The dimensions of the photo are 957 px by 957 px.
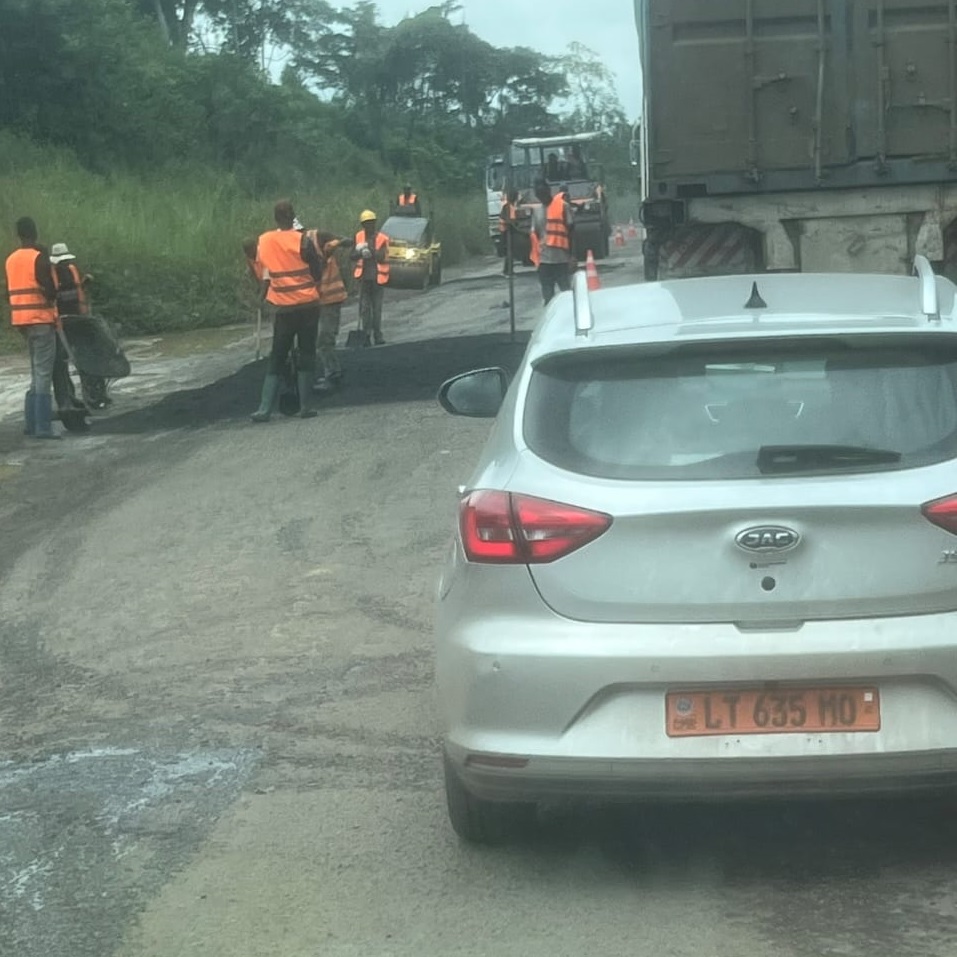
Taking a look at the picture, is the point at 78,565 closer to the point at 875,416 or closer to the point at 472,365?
the point at 875,416

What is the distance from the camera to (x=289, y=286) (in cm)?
1519

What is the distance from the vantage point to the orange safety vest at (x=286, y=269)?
49.8 ft

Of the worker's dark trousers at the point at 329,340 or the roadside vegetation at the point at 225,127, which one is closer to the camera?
the worker's dark trousers at the point at 329,340

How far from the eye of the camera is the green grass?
89.9 ft

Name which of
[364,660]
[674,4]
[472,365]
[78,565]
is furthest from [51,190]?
[364,660]

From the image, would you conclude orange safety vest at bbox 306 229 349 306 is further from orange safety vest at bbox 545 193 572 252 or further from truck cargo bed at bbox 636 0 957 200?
Answer: orange safety vest at bbox 545 193 572 252

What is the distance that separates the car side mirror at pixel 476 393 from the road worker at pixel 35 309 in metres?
9.13

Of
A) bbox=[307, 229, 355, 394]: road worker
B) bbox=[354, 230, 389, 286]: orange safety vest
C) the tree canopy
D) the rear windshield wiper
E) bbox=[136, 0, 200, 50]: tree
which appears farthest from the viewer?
bbox=[136, 0, 200, 50]: tree

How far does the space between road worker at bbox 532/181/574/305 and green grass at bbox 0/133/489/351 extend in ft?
23.0

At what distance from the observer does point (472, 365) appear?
60.8 feet

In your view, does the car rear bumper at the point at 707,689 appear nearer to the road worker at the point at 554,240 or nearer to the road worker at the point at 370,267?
the road worker at the point at 370,267

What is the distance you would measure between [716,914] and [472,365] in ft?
45.9

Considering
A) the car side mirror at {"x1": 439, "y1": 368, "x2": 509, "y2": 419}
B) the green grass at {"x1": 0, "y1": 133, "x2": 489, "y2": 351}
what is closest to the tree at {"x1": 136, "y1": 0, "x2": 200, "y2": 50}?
the green grass at {"x1": 0, "y1": 133, "x2": 489, "y2": 351}

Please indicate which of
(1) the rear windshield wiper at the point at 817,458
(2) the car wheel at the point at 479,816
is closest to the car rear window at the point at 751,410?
(1) the rear windshield wiper at the point at 817,458
